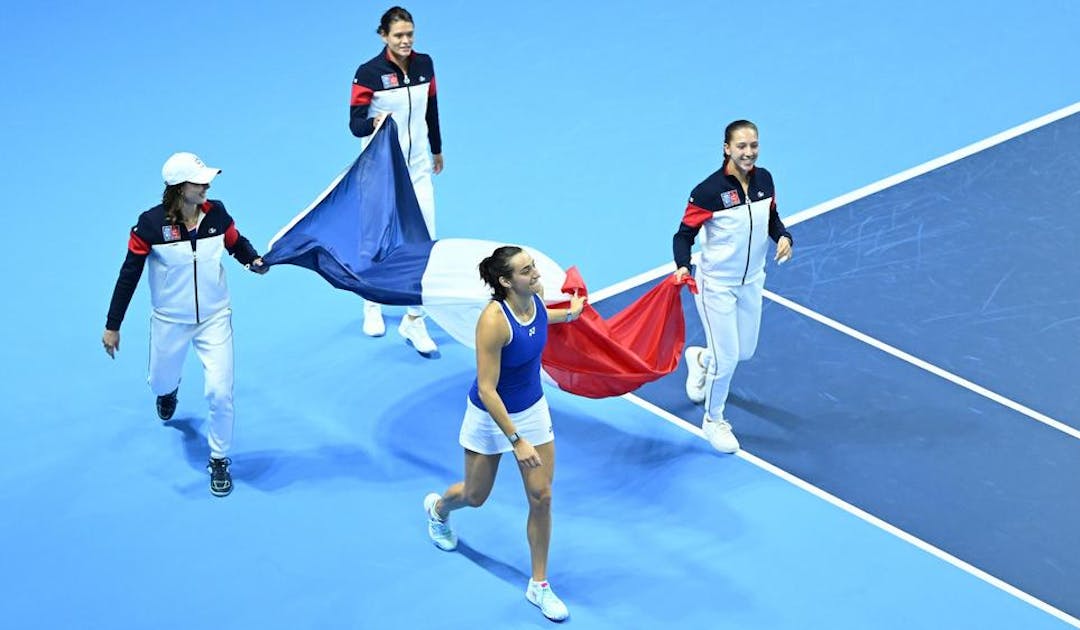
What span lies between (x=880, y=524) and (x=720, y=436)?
4.56 feet

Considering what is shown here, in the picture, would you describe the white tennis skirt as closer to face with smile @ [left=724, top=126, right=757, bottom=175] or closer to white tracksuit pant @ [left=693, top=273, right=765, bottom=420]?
white tracksuit pant @ [left=693, top=273, right=765, bottom=420]

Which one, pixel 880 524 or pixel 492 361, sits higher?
pixel 492 361

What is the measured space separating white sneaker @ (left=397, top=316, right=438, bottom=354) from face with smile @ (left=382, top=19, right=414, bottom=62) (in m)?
2.18

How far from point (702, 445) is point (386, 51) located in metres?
3.98

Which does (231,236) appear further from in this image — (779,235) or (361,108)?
(779,235)

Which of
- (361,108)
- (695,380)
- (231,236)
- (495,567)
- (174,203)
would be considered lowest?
(495,567)

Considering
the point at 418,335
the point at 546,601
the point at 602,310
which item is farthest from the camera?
the point at 602,310

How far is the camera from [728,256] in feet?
32.5

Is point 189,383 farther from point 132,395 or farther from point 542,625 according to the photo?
point 542,625

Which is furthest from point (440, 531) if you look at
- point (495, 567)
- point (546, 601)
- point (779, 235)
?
point (779, 235)

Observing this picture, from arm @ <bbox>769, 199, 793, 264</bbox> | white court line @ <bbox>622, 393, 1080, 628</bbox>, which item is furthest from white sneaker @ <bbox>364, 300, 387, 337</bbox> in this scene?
arm @ <bbox>769, 199, 793, 264</bbox>

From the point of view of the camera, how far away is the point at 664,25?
17.3 meters

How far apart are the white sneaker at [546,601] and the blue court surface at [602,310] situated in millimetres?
92

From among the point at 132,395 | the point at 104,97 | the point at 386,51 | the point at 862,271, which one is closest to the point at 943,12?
the point at 862,271
